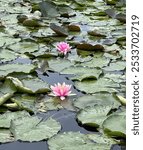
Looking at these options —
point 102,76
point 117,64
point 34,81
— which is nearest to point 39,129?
point 34,81

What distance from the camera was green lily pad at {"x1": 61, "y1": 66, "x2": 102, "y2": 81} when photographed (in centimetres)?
204

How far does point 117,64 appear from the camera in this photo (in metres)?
2.27

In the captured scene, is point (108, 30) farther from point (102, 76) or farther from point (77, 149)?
point (77, 149)

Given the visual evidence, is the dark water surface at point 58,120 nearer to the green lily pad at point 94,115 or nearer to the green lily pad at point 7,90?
the green lily pad at point 94,115

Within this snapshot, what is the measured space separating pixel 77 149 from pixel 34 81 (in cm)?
64

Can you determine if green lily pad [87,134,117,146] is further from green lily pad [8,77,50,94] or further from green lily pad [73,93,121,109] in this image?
green lily pad [8,77,50,94]

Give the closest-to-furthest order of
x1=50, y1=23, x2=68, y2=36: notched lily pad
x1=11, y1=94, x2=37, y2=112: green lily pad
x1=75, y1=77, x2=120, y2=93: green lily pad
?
x1=11, y1=94, x2=37, y2=112: green lily pad < x1=75, y1=77, x2=120, y2=93: green lily pad < x1=50, y1=23, x2=68, y2=36: notched lily pad

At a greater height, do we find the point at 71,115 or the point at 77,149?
the point at 71,115

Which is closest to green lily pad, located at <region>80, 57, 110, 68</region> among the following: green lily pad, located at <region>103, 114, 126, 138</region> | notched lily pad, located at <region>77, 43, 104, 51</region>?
notched lily pad, located at <region>77, 43, 104, 51</region>

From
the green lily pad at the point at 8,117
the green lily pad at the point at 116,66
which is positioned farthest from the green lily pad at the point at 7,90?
the green lily pad at the point at 116,66

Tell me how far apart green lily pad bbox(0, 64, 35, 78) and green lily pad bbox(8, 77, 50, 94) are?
0.11 metres

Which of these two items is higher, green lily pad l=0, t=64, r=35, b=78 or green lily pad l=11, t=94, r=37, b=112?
green lily pad l=0, t=64, r=35, b=78

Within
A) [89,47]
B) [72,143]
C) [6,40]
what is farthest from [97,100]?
[6,40]

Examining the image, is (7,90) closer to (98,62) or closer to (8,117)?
(8,117)
